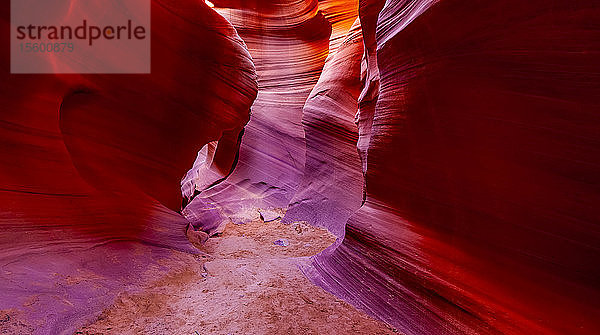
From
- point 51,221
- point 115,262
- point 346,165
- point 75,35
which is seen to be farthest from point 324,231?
point 75,35

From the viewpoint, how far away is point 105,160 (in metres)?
3.91

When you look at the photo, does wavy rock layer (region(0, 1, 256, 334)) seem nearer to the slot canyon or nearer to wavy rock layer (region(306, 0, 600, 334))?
the slot canyon

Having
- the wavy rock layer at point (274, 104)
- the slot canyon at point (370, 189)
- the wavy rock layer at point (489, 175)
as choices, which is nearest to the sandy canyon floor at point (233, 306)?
the slot canyon at point (370, 189)

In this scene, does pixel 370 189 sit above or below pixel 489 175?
below

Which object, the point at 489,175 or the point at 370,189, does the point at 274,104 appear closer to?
the point at 370,189

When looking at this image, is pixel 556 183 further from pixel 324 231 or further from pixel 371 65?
pixel 324 231

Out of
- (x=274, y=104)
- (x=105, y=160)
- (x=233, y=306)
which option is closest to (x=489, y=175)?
(x=233, y=306)

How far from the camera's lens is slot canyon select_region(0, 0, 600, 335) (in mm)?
1764

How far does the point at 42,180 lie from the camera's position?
3.06m

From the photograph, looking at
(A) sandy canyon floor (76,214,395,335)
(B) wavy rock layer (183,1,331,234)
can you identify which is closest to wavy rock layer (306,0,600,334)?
(A) sandy canyon floor (76,214,395,335)

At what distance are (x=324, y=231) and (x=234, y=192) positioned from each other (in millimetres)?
3748

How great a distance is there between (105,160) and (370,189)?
342 cm

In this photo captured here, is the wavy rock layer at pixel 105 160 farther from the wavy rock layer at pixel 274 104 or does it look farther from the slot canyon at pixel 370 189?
the wavy rock layer at pixel 274 104

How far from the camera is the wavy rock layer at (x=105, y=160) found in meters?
2.59
